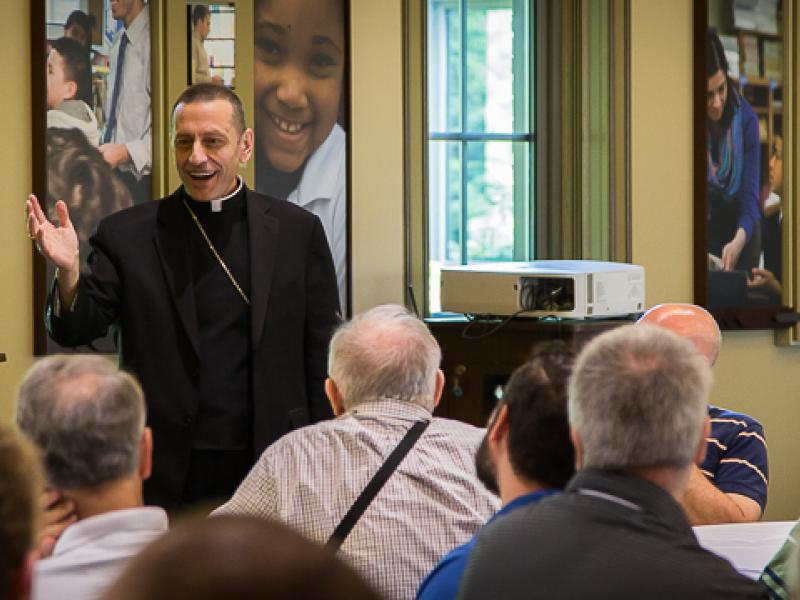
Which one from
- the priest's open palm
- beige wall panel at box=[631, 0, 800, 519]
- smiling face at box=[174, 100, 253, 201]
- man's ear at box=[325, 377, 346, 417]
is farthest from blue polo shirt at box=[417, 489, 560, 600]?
beige wall panel at box=[631, 0, 800, 519]

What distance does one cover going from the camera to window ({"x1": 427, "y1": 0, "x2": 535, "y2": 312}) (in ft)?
19.6

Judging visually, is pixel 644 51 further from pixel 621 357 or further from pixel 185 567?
pixel 185 567

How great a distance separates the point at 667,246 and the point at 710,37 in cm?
100

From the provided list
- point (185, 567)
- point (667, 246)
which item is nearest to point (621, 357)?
point (185, 567)

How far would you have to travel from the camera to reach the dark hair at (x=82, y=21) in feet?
17.1

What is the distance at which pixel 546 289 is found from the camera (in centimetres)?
525

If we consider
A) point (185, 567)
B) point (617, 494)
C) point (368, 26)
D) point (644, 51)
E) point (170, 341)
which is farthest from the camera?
point (644, 51)

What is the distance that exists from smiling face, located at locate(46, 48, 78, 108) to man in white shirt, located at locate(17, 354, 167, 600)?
335cm

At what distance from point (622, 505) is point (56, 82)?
157 inches

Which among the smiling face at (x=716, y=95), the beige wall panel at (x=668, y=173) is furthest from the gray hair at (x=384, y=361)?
the smiling face at (x=716, y=95)

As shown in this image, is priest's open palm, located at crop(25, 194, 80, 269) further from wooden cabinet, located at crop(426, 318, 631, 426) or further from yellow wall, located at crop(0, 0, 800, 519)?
wooden cabinet, located at crop(426, 318, 631, 426)

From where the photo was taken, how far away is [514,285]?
207 inches

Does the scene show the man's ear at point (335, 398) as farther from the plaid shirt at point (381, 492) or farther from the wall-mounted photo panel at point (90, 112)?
the wall-mounted photo panel at point (90, 112)

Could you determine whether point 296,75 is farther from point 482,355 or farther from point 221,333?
point 221,333
